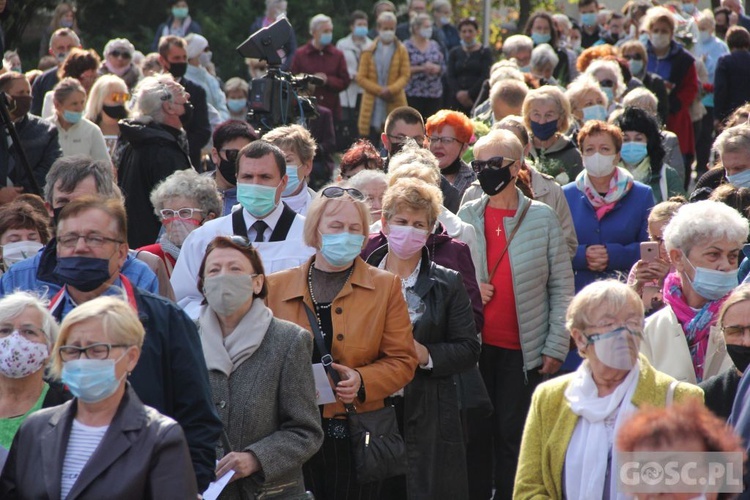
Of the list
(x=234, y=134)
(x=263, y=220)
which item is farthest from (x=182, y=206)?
(x=234, y=134)

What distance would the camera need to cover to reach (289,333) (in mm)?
5078

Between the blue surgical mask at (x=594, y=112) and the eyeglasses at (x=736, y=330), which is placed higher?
the blue surgical mask at (x=594, y=112)

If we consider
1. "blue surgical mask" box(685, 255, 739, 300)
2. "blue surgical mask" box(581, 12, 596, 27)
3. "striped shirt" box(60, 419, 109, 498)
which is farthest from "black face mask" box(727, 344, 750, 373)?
"blue surgical mask" box(581, 12, 596, 27)

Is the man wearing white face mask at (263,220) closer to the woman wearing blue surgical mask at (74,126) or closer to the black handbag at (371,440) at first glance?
the black handbag at (371,440)

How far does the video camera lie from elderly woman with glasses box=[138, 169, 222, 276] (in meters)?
2.15

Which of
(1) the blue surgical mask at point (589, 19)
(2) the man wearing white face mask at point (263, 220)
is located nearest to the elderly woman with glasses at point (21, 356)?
(2) the man wearing white face mask at point (263, 220)

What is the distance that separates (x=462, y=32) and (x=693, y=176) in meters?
3.75

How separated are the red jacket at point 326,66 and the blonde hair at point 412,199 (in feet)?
35.6

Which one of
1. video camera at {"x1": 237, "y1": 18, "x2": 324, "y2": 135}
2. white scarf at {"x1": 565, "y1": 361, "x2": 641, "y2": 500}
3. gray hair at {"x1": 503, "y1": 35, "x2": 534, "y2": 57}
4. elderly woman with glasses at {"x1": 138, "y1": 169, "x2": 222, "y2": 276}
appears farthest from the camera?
gray hair at {"x1": 503, "y1": 35, "x2": 534, "y2": 57}

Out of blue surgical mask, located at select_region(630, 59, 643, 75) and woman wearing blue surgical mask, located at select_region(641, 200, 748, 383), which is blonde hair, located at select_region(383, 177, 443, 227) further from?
blue surgical mask, located at select_region(630, 59, 643, 75)

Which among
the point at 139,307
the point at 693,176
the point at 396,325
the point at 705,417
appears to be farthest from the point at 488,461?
the point at 693,176

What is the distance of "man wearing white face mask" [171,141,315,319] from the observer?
650 centimetres

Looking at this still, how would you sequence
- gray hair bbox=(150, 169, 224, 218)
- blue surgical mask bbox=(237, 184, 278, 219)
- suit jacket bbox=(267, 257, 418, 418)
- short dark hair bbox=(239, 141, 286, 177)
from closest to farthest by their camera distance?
suit jacket bbox=(267, 257, 418, 418) < blue surgical mask bbox=(237, 184, 278, 219) < short dark hair bbox=(239, 141, 286, 177) < gray hair bbox=(150, 169, 224, 218)

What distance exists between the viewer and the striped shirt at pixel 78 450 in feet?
13.5
